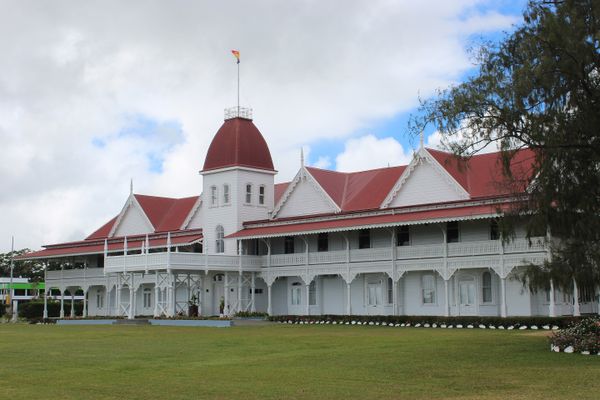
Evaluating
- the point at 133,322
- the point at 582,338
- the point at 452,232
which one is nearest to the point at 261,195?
the point at 133,322

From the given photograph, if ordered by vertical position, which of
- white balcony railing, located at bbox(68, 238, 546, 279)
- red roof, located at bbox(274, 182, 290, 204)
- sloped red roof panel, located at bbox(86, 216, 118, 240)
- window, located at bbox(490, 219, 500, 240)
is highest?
red roof, located at bbox(274, 182, 290, 204)

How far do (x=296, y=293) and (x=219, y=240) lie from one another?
A: 22.1 ft

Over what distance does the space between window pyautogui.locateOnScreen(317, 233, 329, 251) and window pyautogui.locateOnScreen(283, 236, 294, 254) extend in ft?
8.08

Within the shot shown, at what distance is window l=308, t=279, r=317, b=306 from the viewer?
176 feet

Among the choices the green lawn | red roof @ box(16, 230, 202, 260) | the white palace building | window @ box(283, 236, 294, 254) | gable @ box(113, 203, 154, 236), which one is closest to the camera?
the green lawn

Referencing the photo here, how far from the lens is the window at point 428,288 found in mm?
46875

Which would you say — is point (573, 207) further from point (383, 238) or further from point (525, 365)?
point (383, 238)

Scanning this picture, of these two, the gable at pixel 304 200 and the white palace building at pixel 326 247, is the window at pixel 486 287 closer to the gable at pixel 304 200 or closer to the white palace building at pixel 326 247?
the white palace building at pixel 326 247

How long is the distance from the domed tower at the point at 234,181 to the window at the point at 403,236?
12.3 m

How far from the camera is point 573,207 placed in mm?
22375

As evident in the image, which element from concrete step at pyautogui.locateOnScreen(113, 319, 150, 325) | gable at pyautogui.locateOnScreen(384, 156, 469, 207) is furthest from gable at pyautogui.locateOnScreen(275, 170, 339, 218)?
concrete step at pyautogui.locateOnScreen(113, 319, 150, 325)

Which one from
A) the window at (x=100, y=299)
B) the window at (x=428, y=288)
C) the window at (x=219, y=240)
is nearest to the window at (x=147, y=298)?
the window at (x=100, y=299)

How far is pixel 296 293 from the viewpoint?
5475 cm

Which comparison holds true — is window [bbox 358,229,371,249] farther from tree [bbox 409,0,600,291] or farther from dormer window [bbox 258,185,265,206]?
tree [bbox 409,0,600,291]
